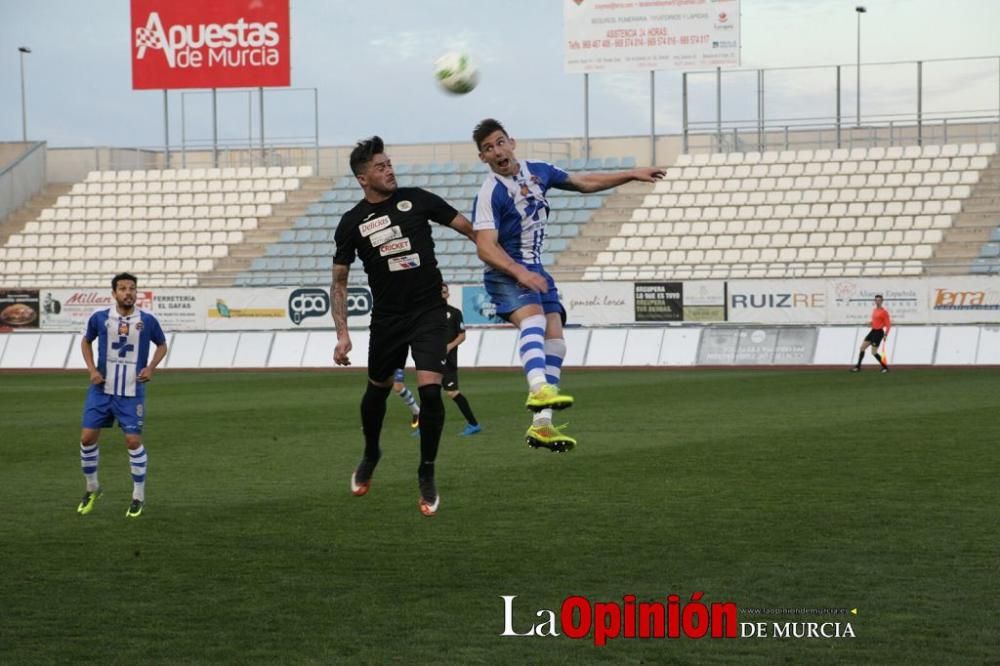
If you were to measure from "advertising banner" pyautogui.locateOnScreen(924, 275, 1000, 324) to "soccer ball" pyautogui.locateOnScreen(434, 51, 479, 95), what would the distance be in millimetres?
25749

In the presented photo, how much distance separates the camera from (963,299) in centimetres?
3469

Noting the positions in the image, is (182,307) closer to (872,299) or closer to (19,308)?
(19,308)

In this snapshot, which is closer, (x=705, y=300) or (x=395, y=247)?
(x=395, y=247)

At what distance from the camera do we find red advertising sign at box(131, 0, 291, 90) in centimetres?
4757

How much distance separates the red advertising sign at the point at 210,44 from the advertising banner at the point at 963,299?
73.4 ft

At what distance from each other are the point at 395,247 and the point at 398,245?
2 cm

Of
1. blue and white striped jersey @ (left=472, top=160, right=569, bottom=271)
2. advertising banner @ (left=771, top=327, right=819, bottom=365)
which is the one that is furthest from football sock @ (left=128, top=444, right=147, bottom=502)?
advertising banner @ (left=771, top=327, right=819, bottom=365)

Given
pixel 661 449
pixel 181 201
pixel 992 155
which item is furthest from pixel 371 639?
pixel 181 201

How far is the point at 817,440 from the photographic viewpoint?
16609mm

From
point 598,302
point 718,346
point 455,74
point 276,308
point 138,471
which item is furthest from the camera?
point 276,308

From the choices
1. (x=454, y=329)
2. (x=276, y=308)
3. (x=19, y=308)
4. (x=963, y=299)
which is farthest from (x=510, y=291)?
(x=19, y=308)

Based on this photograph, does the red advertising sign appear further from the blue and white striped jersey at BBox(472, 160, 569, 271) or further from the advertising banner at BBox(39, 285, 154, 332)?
the blue and white striped jersey at BBox(472, 160, 569, 271)

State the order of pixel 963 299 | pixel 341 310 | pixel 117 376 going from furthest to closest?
1. pixel 963 299
2. pixel 117 376
3. pixel 341 310

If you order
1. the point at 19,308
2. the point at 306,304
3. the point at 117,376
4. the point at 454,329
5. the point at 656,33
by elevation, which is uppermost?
the point at 656,33
